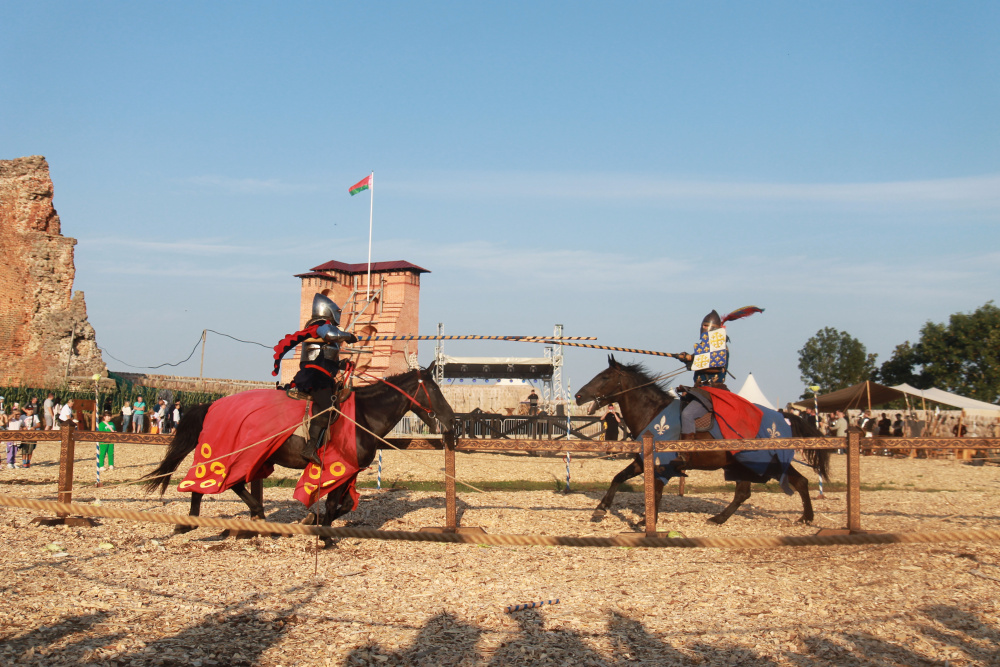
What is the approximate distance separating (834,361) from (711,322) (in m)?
60.0

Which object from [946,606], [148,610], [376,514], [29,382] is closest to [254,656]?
[148,610]

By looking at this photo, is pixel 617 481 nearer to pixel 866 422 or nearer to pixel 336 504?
pixel 336 504

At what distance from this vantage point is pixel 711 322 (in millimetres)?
9914

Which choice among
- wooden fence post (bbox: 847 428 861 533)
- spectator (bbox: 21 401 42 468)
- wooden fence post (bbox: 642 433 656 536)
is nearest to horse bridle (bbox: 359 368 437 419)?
wooden fence post (bbox: 642 433 656 536)

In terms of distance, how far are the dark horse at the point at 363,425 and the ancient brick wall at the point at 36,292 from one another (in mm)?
26547

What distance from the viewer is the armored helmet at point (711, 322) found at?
32.6 feet

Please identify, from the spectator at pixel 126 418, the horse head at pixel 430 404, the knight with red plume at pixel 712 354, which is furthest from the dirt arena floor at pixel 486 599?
the spectator at pixel 126 418

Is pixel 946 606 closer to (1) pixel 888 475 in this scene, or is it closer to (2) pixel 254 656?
(2) pixel 254 656

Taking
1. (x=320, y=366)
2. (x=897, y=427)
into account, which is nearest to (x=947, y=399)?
(x=897, y=427)

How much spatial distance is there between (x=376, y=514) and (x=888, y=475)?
1385 cm

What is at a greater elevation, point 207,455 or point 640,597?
point 207,455

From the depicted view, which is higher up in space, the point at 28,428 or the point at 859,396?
the point at 859,396

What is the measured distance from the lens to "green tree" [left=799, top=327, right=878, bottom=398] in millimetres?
58059

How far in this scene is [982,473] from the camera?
747 inches
